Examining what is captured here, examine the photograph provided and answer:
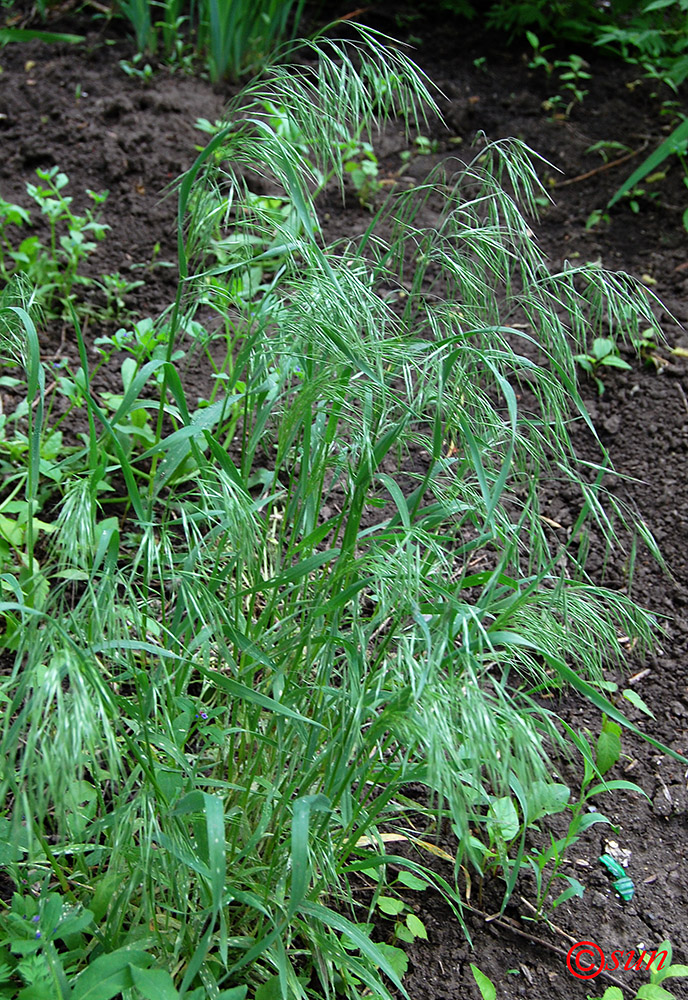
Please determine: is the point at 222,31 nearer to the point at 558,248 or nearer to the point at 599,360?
the point at 558,248

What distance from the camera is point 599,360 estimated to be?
2.44m

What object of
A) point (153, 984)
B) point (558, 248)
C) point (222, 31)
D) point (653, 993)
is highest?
point (222, 31)

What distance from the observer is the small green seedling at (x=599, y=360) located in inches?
94.3

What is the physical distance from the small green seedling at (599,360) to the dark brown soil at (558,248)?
0.12ft

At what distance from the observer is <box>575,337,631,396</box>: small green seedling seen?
2.40 m

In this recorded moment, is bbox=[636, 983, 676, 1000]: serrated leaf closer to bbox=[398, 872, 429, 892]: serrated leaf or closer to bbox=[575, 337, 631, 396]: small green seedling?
bbox=[398, 872, 429, 892]: serrated leaf

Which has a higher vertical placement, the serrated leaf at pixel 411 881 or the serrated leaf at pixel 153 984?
the serrated leaf at pixel 153 984

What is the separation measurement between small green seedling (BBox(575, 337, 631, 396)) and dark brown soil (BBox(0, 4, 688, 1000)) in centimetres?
4

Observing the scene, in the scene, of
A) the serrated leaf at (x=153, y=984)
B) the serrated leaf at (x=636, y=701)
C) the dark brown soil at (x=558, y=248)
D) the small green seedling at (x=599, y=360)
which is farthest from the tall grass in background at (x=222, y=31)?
the serrated leaf at (x=153, y=984)

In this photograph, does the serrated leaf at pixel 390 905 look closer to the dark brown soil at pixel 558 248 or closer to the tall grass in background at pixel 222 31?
the dark brown soil at pixel 558 248

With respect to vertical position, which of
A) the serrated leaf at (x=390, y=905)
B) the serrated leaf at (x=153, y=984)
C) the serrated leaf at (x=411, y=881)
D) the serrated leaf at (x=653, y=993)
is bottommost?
the serrated leaf at (x=653, y=993)

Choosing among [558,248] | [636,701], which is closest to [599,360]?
[558,248]

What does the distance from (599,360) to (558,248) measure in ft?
1.83

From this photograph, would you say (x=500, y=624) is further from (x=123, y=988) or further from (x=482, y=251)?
(x=123, y=988)
